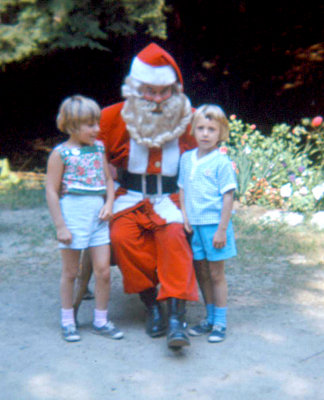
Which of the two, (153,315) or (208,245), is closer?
(208,245)

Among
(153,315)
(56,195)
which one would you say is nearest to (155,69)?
(56,195)

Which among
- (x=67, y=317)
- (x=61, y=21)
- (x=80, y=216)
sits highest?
(x=61, y=21)

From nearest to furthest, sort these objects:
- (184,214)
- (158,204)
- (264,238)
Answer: (184,214), (158,204), (264,238)

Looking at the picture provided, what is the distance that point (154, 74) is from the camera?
3.16 metres

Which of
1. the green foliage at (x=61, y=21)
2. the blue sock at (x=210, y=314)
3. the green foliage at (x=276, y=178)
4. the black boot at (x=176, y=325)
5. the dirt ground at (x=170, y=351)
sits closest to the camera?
the dirt ground at (x=170, y=351)

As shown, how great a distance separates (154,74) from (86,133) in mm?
512

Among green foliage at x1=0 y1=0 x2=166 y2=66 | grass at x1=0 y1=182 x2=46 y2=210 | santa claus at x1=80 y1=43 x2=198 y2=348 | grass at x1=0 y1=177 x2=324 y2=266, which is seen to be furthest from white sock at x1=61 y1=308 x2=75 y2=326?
green foliage at x1=0 y1=0 x2=166 y2=66

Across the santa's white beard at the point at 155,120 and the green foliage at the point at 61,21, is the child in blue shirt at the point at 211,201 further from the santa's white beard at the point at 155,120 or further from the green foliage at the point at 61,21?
the green foliage at the point at 61,21

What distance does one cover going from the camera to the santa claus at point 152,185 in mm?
3057

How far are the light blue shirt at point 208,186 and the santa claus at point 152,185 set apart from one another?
0.50ft

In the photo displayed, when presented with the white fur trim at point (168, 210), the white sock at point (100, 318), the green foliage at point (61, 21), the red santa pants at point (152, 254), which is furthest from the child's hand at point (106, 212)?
the green foliage at point (61, 21)

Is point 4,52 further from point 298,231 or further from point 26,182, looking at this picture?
point 298,231

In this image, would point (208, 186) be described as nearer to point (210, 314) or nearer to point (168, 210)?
point (168, 210)

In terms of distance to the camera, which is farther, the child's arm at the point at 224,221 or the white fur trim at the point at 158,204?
Result: the white fur trim at the point at 158,204
